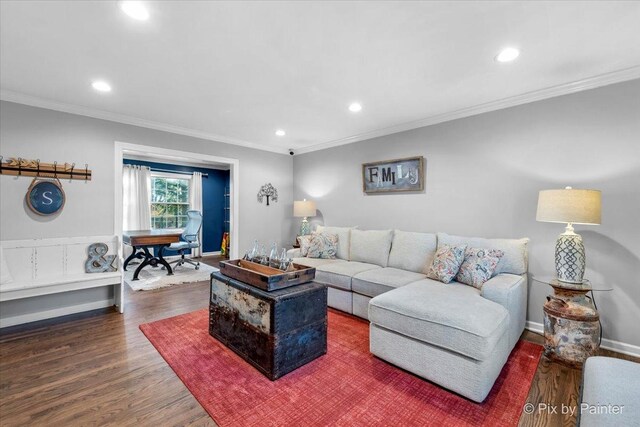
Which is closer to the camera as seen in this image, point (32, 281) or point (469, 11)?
point (469, 11)

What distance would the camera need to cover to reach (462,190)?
338 cm

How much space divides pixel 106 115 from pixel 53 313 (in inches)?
94.7

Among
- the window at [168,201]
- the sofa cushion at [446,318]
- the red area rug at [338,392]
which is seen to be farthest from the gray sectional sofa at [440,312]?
the window at [168,201]

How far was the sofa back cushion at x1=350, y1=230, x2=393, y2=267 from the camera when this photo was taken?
3605 millimetres

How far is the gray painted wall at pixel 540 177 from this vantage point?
7.92ft

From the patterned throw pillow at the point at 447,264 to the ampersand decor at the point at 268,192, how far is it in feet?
10.8

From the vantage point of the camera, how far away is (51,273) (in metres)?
3.14

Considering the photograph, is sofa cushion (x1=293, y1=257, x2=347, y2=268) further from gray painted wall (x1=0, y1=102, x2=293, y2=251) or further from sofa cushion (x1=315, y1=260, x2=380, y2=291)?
gray painted wall (x1=0, y1=102, x2=293, y2=251)

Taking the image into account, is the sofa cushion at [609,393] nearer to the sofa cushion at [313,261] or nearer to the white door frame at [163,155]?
the sofa cushion at [313,261]

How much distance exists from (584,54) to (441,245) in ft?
6.41

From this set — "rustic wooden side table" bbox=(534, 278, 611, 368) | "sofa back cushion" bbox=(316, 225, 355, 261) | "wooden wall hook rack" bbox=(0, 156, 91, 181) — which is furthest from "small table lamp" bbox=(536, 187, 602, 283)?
"wooden wall hook rack" bbox=(0, 156, 91, 181)

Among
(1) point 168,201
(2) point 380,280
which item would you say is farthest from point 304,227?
(1) point 168,201

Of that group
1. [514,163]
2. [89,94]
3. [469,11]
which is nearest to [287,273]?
[469,11]

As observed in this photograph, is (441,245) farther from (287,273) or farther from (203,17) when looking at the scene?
(203,17)
